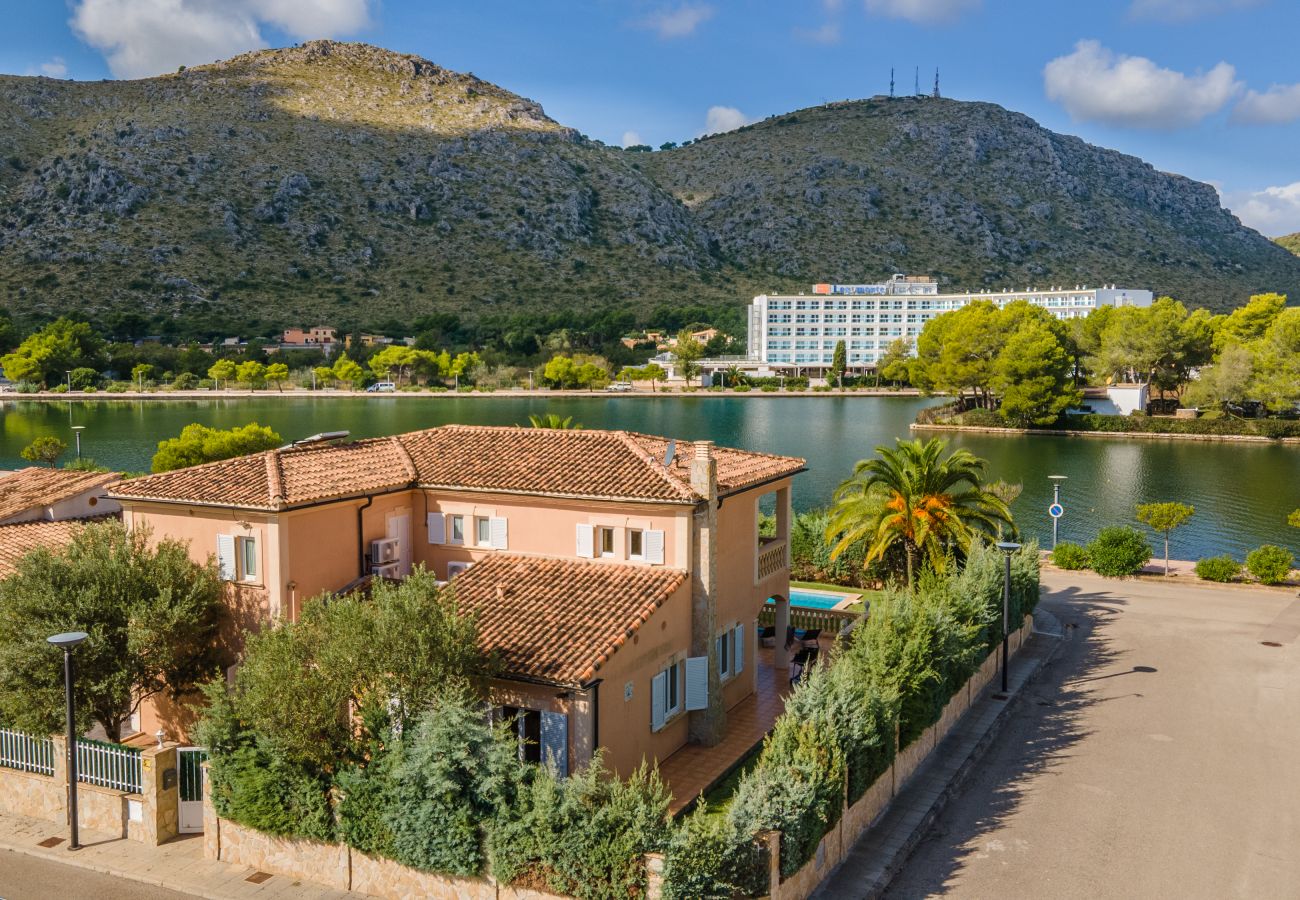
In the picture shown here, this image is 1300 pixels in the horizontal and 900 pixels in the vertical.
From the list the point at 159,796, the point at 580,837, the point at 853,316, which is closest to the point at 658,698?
the point at 580,837

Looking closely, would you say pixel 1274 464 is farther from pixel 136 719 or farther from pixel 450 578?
pixel 136 719

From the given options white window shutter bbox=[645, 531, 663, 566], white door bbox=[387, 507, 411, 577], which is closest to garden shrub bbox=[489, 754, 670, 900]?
white window shutter bbox=[645, 531, 663, 566]

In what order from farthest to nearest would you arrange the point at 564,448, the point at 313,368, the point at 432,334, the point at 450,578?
1. the point at 432,334
2. the point at 313,368
3. the point at 564,448
4. the point at 450,578

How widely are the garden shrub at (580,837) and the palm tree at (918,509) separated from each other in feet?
47.3

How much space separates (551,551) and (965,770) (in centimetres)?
744

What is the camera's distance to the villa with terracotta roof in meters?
14.1

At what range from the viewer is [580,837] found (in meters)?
10.4

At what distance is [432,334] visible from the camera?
136750mm

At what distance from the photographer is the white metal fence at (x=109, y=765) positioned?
1340 centimetres

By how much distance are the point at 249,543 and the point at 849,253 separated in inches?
7054

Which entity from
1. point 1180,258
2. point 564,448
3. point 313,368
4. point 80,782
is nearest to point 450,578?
point 564,448

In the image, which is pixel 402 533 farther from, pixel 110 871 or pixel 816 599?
pixel 816 599

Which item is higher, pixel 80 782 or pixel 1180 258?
pixel 1180 258

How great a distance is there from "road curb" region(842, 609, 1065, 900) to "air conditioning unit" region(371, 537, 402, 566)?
9021mm
